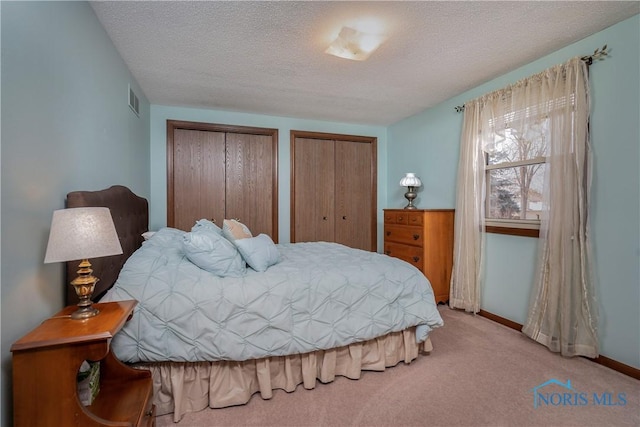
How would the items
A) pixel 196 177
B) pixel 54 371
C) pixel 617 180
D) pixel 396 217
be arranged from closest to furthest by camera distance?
1. pixel 54 371
2. pixel 617 180
3. pixel 396 217
4. pixel 196 177

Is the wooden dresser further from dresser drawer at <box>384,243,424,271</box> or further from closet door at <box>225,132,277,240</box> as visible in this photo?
closet door at <box>225,132,277,240</box>

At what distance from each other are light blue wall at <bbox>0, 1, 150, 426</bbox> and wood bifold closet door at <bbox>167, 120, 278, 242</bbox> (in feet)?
5.92

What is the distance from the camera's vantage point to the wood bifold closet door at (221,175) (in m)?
3.68

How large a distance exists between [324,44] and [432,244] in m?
2.22

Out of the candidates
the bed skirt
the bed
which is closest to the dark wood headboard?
the bed

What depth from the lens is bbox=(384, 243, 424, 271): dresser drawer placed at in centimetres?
321

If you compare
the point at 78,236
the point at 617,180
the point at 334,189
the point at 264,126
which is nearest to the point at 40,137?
the point at 78,236

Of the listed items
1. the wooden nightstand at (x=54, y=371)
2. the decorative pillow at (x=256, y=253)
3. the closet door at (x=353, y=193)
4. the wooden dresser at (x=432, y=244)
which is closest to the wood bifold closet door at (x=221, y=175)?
the closet door at (x=353, y=193)

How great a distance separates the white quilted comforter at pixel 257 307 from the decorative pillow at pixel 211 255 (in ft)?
0.15

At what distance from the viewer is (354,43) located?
2.07 m

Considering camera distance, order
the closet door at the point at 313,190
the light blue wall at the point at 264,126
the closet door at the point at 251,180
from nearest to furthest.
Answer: the light blue wall at the point at 264,126
the closet door at the point at 251,180
the closet door at the point at 313,190

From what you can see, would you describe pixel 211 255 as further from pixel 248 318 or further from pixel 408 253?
pixel 408 253

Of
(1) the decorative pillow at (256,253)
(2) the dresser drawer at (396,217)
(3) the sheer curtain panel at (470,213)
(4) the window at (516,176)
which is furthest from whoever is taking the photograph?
(2) the dresser drawer at (396,217)

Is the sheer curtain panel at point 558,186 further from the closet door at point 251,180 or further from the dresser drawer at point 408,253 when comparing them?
the closet door at point 251,180
